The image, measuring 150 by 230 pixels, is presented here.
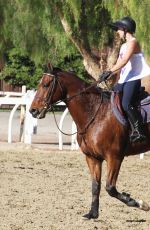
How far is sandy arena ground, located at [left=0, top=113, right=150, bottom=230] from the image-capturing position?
8.38m

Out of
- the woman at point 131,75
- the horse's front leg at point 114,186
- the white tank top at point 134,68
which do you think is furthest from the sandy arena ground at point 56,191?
the white tank top at point 134,68

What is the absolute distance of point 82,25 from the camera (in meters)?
19.4

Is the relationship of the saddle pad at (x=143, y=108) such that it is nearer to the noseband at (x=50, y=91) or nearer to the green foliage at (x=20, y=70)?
the noseband at (x=50, y=91)

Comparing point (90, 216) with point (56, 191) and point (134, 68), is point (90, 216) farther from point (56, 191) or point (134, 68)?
point (56, 191)

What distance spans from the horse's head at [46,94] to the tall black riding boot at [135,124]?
96 centimetres

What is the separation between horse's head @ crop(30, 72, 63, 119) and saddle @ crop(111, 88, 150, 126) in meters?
0.73

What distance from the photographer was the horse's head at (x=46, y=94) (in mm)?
8859

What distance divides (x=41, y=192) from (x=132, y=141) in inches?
90.2

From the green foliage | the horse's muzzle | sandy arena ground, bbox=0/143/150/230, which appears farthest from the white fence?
the green foliage

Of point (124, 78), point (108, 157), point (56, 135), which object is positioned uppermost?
point (124, 78)

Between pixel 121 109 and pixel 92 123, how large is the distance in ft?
1.32

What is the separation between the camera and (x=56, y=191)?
10836 mm

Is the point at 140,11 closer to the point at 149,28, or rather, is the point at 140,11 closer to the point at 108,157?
the point at 149,28

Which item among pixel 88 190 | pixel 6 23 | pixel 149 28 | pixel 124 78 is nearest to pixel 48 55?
pixel 6 23
